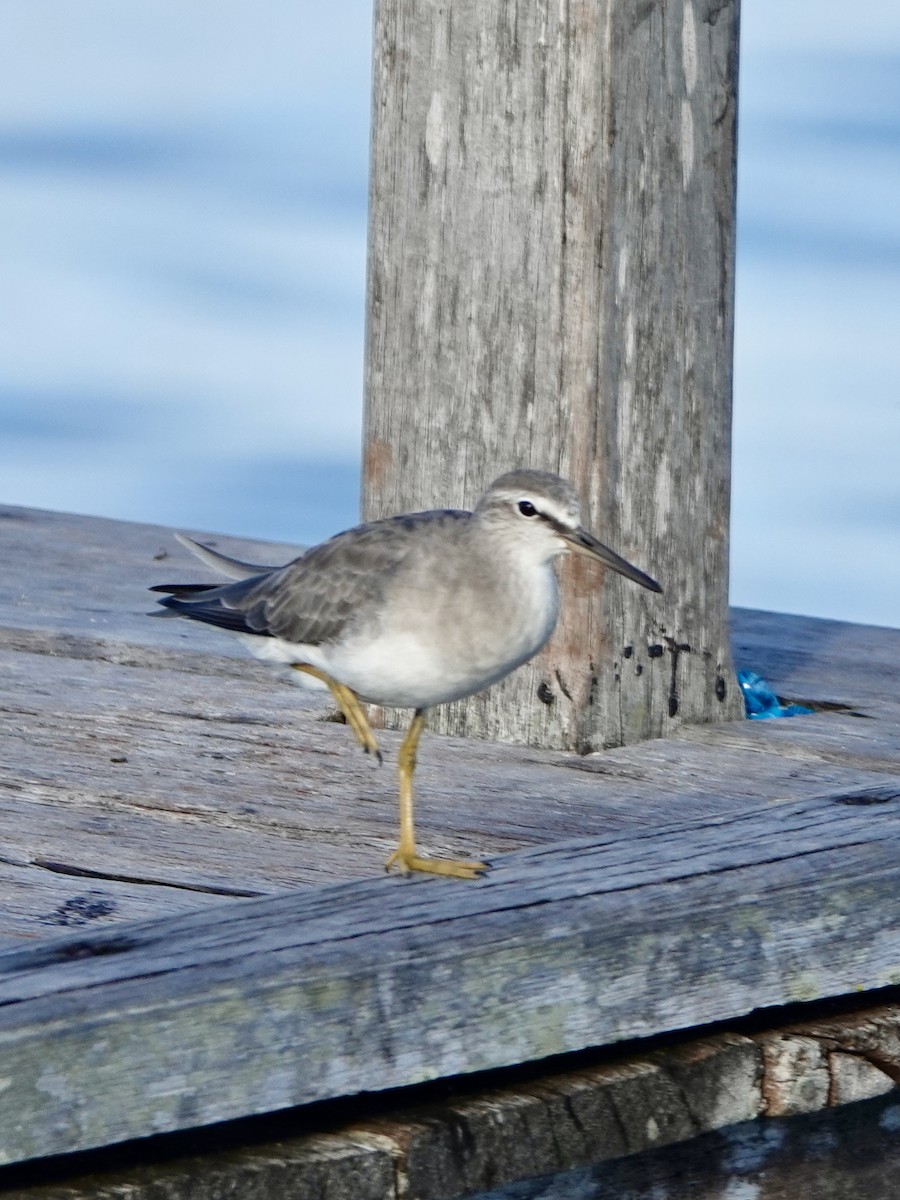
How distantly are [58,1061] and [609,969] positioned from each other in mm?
1044

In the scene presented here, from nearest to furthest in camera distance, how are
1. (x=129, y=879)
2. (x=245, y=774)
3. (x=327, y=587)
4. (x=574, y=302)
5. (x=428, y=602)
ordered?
(x=129, y=879), (x=428, y=602), (x=327, y=587), (x=245, y=774), (x=574, y=302)

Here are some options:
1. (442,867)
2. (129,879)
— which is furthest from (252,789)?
Answer: (442,867)

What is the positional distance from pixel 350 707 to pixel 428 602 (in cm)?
49

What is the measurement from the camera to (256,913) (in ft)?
11.1

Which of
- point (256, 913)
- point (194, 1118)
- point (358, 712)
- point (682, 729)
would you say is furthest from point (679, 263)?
point (194, 1118)

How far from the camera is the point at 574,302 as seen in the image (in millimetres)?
5312

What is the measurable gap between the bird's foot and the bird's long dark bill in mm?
944

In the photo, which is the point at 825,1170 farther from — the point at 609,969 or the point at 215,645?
the point at 215,645

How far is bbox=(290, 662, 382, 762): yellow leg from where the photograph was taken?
446 cm

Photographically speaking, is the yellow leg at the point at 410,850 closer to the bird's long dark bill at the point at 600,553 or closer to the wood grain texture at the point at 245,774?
the wood grain texture at the point at 245,774

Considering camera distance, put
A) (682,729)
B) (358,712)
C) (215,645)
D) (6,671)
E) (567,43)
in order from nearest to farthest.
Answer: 1. (358,712)
2. (567,43)
3. (682,729)
4. (6,671)
5. (215,645)

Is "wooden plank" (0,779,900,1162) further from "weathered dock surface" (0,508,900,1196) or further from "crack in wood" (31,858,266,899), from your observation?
"crack in wood" (31,858,266,899)

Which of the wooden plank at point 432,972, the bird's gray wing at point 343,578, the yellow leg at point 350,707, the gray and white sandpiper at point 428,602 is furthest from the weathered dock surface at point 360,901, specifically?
the bird's gray wing at point 343,578

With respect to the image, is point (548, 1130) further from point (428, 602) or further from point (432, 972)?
point (428, 602)
